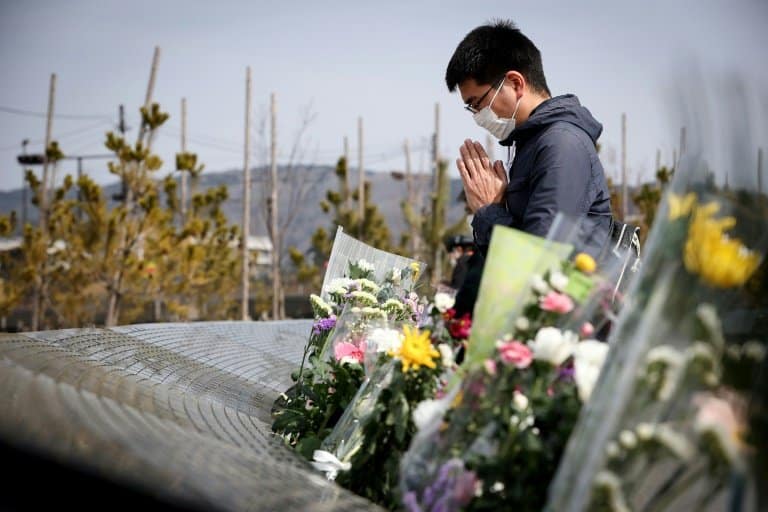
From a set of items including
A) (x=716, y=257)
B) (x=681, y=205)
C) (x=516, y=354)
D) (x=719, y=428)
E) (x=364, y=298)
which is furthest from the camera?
(x=364, y=298)

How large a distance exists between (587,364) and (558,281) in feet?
0.59

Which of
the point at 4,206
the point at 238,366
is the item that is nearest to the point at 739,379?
the point at 238,366

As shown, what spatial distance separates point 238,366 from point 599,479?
2.66 m

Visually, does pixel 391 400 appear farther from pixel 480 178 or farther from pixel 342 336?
pixel 480 178

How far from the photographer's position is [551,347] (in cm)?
143

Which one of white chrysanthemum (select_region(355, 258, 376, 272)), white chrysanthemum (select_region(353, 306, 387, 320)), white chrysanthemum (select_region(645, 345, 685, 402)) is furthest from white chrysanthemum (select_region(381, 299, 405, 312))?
white chrysanthemum (select_region(645, 345, 685, 402))

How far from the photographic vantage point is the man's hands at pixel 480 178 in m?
2.25

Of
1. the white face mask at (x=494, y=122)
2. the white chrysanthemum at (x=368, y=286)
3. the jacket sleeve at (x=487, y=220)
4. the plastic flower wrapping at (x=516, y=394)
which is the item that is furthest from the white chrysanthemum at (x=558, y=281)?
the white chrysanthemum at (x=368, y=286)

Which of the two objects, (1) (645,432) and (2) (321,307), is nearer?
(1) (645,432)

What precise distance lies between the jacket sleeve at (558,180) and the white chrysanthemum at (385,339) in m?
0.44

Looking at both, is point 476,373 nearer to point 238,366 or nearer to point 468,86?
point 468,86

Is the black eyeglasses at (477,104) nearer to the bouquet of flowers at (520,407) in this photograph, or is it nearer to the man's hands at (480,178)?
the man's hands at (480,178)

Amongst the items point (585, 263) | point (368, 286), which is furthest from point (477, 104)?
point (585, 263)

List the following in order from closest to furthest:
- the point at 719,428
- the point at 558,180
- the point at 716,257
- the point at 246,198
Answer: the point at 719,428, the point at 716,257, the point at 558,180, the point at 246,198
